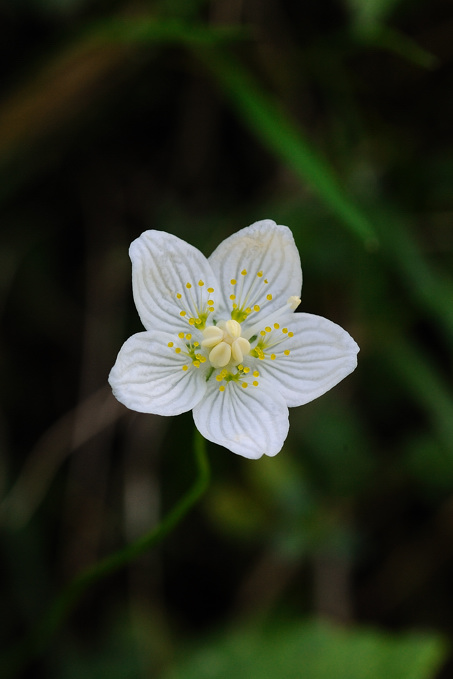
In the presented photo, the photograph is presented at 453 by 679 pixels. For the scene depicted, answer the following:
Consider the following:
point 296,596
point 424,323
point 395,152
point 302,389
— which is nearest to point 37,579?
point 296,596

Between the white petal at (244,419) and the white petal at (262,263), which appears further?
the white petal at (262,263)

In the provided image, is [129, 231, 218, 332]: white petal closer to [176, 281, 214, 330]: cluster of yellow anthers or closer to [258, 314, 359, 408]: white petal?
[176, 281, 214, 330]: cluster of yellow anthers

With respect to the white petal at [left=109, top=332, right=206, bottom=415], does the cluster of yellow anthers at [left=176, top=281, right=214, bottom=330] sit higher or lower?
higher

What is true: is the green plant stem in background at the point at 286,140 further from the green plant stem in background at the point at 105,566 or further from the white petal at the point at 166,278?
the green plant stem in background at the point at 105,566

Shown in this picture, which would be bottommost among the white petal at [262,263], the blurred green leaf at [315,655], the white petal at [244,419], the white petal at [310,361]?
the blurred green leaf at [315,655]

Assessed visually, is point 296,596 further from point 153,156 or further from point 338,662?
point 153,156

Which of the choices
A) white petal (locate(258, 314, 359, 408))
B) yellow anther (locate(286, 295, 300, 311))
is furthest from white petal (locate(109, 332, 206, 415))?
yellow anther (locate(286, 295, 300, 311))

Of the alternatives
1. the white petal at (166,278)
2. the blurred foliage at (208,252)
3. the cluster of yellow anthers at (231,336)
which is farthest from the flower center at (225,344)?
the blurred foliage at (208,252)
